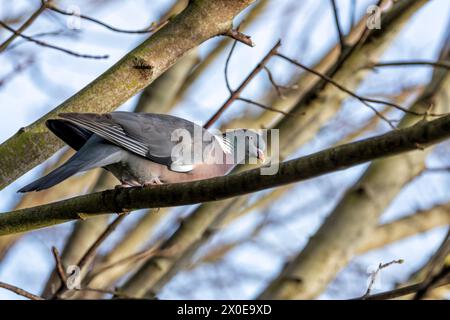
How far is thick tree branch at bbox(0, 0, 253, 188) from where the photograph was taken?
3.44m

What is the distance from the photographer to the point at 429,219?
6840 millimetres

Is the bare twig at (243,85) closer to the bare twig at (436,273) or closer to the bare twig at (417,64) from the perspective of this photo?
the bare twig at (417,64)

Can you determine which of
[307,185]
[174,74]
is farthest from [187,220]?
[307,185]

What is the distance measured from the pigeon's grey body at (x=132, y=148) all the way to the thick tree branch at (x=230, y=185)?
338mm

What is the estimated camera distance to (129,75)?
11.7 feet

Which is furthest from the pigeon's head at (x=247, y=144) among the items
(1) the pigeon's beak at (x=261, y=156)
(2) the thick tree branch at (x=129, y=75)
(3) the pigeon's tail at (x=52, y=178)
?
(3) the pigeon's tail at (x=52, y=178)

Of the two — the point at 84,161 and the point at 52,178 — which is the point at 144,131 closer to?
the point at 84,161

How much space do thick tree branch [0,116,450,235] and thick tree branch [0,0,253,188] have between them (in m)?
0.37

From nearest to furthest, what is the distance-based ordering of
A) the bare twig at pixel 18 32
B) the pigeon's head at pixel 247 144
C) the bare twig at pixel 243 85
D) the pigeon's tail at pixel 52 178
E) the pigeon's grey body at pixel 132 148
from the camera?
the pigeon's tail at pixel 52 178 → the pigeon's grey body at pixel 132 148 → the bare twig at pixel 18 32 → the bare twig at pixel 243 85 → the pigeon's head at pixel 247 144

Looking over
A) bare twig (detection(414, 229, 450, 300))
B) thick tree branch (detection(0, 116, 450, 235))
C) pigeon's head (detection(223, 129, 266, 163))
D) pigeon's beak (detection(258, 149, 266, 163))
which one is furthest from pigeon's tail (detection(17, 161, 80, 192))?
bare twig (detection(414, 229, 450, 300))

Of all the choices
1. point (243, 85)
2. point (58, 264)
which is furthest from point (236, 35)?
point (58, 264)

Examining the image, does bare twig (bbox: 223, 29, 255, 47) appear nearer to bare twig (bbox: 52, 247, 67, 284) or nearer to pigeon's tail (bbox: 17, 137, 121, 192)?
pigeon's tail (bbox: 17, 137, 121, 192)

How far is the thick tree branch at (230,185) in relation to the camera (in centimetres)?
240
